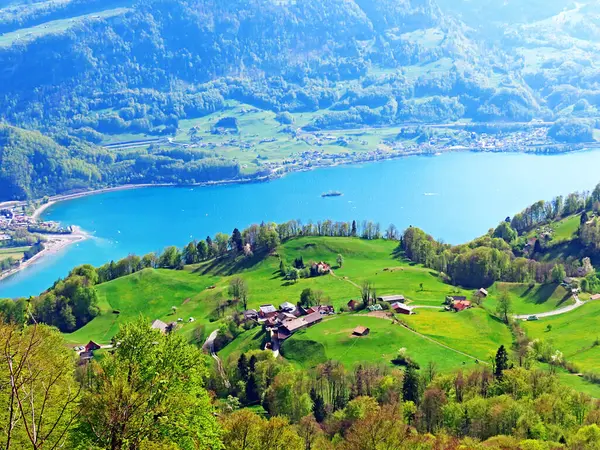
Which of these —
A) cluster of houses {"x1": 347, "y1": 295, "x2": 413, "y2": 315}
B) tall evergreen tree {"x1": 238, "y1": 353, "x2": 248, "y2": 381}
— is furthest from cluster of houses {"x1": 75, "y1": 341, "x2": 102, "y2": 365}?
cluster of houses {"x1": 347, "y1": 295, "x2": 413, "y2": 315}

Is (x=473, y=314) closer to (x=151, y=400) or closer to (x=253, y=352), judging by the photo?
(x=253, y=352)

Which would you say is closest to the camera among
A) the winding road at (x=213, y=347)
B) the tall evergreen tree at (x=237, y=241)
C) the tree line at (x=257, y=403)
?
the tree line at (x=257, y=403)

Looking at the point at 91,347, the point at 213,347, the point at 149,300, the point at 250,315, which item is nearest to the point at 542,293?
the point at 250,315

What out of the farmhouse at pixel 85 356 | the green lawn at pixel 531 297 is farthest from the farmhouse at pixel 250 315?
the green lawn at pixel 531 297

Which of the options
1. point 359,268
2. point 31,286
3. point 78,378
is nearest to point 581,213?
point 359,268

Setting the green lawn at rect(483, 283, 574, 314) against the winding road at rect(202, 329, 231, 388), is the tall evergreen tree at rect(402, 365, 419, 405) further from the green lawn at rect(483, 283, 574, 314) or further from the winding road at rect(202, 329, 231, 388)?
the green lawn at rect(483, 283, 574, 314)

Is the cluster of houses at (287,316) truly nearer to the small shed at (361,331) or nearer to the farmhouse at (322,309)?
the farmhouse at (322,309)
